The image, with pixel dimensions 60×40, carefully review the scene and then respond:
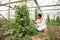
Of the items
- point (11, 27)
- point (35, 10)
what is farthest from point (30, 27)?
point (35, 10)

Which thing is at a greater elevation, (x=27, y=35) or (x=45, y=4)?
(x=45, y=4)

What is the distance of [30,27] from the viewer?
665cm

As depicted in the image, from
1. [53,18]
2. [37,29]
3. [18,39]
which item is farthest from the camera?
[53,18]

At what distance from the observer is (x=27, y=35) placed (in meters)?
6.33

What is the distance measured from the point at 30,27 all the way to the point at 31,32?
0.55 feet

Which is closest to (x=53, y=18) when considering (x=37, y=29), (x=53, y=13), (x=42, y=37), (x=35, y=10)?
(x=53, y=13)

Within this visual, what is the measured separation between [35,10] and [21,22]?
303cm

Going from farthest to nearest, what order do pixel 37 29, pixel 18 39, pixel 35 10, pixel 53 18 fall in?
pixel 53 18 < pixel 35 10 < pixel 37 29 < pixel 18 39

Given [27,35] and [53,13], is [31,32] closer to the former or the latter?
[27,35]

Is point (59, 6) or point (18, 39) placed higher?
point (59, 6)

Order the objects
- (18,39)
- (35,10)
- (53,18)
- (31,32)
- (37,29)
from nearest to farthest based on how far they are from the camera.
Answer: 1. (18,39)
2. (31,32)
3. (37,29)
4. (35,10)
5. (53,18)

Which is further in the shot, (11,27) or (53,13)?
(53,13)

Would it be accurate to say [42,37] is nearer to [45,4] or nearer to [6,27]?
[6,27]

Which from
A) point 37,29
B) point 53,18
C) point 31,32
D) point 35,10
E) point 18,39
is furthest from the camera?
point 53,18
